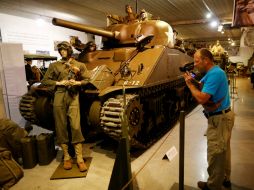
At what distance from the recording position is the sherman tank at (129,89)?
440 centimetres

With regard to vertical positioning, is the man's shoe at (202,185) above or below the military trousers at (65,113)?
below

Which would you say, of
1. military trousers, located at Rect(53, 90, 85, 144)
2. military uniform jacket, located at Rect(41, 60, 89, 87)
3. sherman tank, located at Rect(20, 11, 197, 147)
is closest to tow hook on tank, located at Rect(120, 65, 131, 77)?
sherman tank, located at Rect(20, 11, 197, 147)

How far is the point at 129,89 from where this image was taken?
4.54m

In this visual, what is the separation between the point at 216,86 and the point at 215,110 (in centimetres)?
34

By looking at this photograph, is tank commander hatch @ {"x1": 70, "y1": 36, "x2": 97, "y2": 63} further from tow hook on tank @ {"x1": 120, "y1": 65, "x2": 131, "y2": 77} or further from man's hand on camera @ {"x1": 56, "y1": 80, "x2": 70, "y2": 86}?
man's hand on camera @ {"x1": 56, "y1": 80, "x2": 70, "y2": 86}

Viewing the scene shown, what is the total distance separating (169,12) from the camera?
1253 centimetres

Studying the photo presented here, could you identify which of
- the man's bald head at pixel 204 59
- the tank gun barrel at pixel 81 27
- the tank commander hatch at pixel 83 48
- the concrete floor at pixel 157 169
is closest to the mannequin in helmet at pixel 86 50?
the tank commander hatch at pixel 83 48

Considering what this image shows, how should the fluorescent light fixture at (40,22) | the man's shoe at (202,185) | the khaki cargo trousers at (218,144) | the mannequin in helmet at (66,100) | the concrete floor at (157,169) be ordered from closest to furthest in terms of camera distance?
the khaki cargo trousers at (218,144)
the man's shoe at (202,185)
the concrete floor at (157,169)
the mannequin in helmet at (66,100)
the fluorescent light fixture at (40,22)

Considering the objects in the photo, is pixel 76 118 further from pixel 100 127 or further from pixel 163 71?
pixel 163 71

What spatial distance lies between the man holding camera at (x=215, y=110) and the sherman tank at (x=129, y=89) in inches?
47.7

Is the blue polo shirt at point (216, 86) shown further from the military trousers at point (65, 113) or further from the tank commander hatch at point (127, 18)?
the tank commander hatch at point (127, 18)

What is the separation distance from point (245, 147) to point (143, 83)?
260cm

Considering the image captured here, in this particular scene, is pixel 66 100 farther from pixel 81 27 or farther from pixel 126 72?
pixel 81 27

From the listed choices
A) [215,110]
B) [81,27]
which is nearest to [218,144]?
[215,110]
